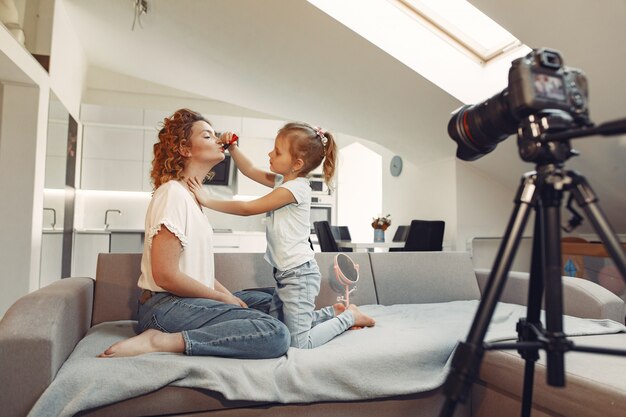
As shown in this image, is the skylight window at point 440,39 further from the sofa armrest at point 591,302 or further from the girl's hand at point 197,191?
the girl's hand at point 197,191

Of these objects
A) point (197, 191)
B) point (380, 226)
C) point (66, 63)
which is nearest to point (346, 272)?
point (197, 191)

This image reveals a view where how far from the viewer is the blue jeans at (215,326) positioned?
1283 millimetres

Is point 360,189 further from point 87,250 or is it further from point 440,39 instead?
point 87,250

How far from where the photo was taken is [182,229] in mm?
1397

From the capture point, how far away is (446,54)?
10.6 feet

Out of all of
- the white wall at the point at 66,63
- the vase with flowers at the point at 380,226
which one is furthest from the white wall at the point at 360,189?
the white wall at the point at 66,63

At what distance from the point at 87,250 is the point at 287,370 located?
174 inches

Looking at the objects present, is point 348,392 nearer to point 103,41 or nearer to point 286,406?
point 286,406

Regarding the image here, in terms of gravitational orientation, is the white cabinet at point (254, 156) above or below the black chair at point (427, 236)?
above

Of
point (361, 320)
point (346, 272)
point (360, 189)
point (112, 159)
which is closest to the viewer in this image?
point (361, 320)

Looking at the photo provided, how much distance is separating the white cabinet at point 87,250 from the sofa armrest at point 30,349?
13.0 feet

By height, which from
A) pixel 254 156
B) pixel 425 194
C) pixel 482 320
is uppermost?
pixel 254 156

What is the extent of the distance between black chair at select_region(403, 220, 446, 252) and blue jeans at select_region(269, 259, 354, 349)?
2042mm

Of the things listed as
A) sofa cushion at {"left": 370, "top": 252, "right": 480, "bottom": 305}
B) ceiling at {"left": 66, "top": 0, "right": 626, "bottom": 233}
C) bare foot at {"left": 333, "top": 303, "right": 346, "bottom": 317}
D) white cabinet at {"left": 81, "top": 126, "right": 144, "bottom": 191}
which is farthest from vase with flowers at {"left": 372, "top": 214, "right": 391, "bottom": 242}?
white cabinet at {"left": 81, "top": 126, "right": 144, "bottom": 191}
